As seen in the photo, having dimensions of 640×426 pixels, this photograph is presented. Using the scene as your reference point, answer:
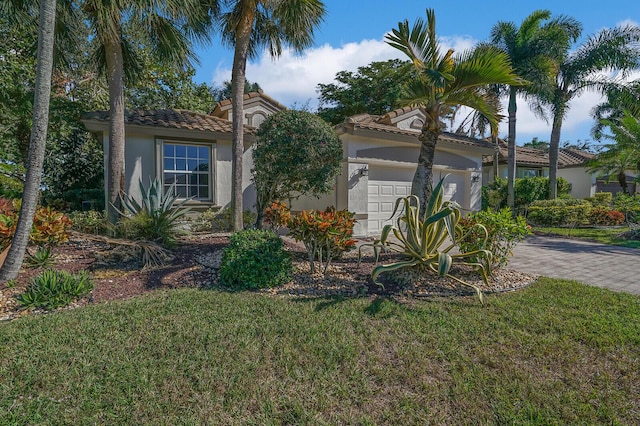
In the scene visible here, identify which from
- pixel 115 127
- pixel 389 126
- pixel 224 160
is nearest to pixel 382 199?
pixel 389 126

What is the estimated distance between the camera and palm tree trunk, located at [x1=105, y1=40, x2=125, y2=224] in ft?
26.9

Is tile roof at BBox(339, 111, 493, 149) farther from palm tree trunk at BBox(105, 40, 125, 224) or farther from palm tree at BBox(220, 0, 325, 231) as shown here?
palm tree trunk at BBox(105, 40, 125, 224)

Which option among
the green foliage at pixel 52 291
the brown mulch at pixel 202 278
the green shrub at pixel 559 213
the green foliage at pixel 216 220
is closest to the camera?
the green foliage at pixel 52 291

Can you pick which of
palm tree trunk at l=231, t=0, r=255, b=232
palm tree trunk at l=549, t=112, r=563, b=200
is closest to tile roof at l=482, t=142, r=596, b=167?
palm tree trunk at l=549, t=112, r=563, b=200

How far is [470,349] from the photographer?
132 inches

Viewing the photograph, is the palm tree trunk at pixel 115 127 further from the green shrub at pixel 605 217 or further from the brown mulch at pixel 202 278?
the green shrub at pixel 605 217

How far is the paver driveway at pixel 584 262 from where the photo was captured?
19.4 feet

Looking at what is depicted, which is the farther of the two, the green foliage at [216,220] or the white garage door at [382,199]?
the white garage door at [382,199]

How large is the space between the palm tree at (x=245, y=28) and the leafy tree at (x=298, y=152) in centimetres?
89

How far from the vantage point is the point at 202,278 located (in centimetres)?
562

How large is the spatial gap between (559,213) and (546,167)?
33.7 ft

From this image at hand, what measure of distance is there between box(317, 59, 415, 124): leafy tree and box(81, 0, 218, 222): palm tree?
1671 centimetres

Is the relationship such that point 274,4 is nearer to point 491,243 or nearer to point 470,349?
point 491,243

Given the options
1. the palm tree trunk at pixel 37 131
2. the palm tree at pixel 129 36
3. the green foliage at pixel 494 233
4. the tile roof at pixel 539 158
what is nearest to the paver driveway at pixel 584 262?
the green foliage at pixel 494 233
